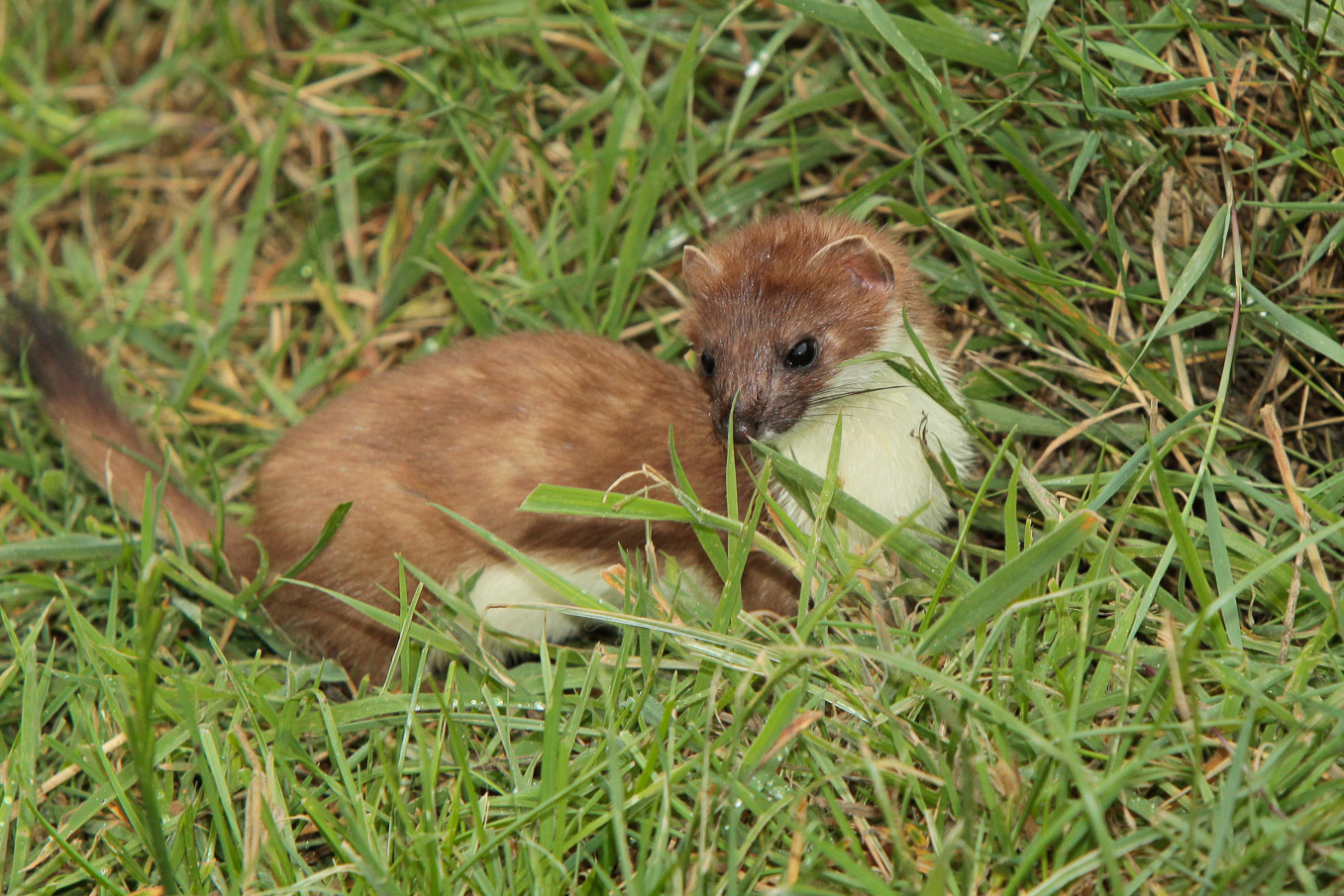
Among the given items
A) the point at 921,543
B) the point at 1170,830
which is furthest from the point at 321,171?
the point at 1170,830

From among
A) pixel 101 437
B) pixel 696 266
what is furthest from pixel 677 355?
pixel 101 437

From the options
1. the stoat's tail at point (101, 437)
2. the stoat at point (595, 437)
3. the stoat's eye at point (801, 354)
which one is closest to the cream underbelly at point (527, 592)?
the stoat at point (595, 437)

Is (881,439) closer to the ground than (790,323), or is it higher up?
closer to the ground

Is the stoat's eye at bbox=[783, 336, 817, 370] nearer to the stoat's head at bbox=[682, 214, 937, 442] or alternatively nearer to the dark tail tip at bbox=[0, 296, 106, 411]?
the stoat's head at bbox=[682, 214, 937, 442]

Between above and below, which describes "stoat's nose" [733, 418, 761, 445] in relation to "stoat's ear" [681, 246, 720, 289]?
below

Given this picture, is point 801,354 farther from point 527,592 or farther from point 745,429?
point 527,592

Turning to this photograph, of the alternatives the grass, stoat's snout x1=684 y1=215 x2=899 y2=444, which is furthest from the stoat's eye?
the grass

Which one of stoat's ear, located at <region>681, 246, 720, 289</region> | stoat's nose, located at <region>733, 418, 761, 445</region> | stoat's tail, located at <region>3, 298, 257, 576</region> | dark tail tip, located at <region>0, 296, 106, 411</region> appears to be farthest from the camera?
dark tail tip, located at <region>0, 296, 106, 411</region>

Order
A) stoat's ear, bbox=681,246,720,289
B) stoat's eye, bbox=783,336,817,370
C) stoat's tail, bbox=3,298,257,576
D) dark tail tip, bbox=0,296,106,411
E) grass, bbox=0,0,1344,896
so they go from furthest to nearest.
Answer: dark tail tip, bbox=0,296,106,411, stoat's tail, bbox=3,298,257,576, stoat's ear, bbox=681,246,720,289, stoat's eye, bbox=783,336,817,370, grass, bbox=0,0,1344,896
